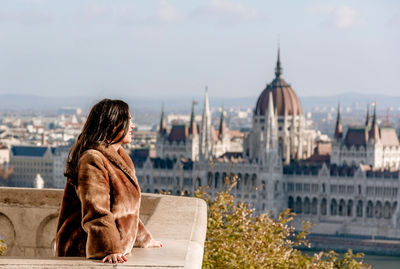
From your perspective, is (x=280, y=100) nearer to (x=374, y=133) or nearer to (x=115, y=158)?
(x=374, y=133)

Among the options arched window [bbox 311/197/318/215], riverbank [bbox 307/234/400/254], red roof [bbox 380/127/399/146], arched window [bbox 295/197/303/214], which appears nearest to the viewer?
riverbank [bbox 307/234/400/254]

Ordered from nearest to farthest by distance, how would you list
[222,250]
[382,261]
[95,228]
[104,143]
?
[95,228] < [104,143] < [222,250] < [382,261]

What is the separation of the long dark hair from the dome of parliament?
A: 60.0 metres

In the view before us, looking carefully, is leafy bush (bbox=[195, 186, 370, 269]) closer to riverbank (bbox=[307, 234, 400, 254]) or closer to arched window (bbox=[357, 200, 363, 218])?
riverbank (bbox=[307, 234, 400, 254])

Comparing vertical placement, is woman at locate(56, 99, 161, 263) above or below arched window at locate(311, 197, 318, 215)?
above

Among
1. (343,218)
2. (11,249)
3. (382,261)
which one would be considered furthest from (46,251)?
(343,218)

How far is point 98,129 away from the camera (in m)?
4.00

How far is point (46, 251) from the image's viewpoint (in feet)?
17.1

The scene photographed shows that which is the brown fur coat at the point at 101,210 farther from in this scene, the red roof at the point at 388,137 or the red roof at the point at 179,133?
the red roof at the point at 179,133

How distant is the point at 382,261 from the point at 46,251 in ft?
137

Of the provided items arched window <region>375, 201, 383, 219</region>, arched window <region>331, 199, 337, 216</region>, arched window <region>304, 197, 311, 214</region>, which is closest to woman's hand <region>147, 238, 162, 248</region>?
arched window <region>375, 201, 383, 219</region>

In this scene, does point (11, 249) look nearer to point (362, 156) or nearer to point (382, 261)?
point (382, 261)

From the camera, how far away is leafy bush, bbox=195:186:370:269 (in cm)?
603

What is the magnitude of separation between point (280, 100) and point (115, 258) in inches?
2454
